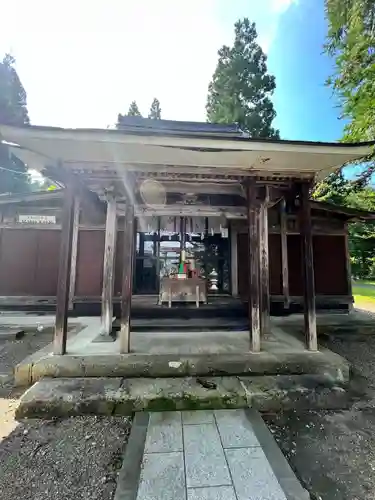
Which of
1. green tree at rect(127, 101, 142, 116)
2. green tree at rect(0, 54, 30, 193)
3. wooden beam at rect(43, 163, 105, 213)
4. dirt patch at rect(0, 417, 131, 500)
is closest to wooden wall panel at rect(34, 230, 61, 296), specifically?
wooden beam at rect(43, 163, 105, 213)

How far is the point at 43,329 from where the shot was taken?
15.5 feet

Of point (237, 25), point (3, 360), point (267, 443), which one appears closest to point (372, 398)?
point (267, 443)

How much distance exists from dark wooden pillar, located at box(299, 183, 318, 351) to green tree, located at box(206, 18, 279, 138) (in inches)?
444

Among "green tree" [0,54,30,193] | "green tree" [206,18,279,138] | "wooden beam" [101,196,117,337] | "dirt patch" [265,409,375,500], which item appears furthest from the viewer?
"green tree" [0,54,30,193]

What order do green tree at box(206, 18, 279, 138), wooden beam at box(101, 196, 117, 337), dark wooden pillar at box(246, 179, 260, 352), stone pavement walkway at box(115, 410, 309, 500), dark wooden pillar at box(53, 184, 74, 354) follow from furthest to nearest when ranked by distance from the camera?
green tree at box(206, 18, 279, 138)
wooden beam at box(101, 196, 117, 337)
dark wooden pillar at box(246, 179, 260, 352)
dark wooden pillar at box(53, 184, 74, 354)
stone pavement walkway at box(115, 410, 309, 500)

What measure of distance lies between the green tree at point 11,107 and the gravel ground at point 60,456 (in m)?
16.5

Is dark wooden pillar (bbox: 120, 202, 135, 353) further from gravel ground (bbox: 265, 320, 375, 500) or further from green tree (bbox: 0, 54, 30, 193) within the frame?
green tree (bbox: 0, 54, 30, 193)

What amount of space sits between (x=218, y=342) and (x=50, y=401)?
2.04 metres

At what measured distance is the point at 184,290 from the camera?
17.8ft

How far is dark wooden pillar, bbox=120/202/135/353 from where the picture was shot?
9.79 ft

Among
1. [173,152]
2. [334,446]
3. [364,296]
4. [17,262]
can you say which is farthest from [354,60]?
[364,296]

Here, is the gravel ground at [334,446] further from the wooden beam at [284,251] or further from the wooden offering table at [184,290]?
the wooden beam at [284,251]

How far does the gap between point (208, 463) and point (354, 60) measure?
7.44m

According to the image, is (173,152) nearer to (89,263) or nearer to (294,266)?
(89,263)
